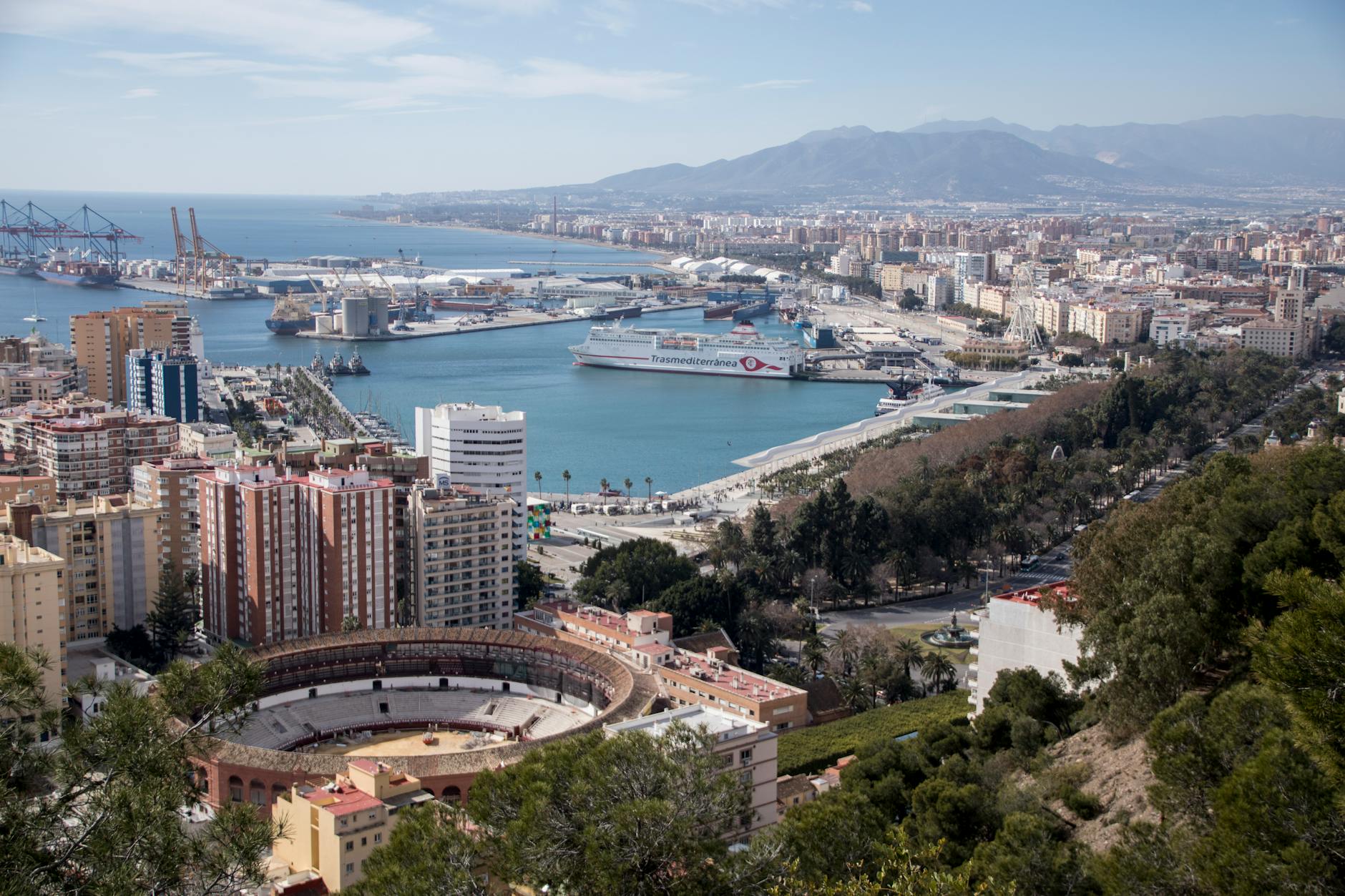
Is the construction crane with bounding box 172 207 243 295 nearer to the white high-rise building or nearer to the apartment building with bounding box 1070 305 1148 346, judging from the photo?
the apartment building with bounding box 1070 305 1148 346

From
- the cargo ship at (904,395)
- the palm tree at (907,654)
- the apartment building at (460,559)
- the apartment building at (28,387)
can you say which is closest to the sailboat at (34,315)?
the apartment building at (28,387)

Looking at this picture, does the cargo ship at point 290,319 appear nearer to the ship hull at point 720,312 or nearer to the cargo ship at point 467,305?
the cargo ship at point 467,305

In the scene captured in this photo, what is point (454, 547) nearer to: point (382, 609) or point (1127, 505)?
point (382, 609)

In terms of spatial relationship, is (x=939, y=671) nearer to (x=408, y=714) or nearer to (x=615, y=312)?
(x=408, y=714)

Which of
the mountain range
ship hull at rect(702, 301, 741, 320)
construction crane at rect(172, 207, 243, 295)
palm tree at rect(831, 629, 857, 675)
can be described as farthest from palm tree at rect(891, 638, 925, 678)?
the mountain range

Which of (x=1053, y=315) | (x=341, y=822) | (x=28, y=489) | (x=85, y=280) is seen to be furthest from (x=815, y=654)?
(x=85, y=280)
